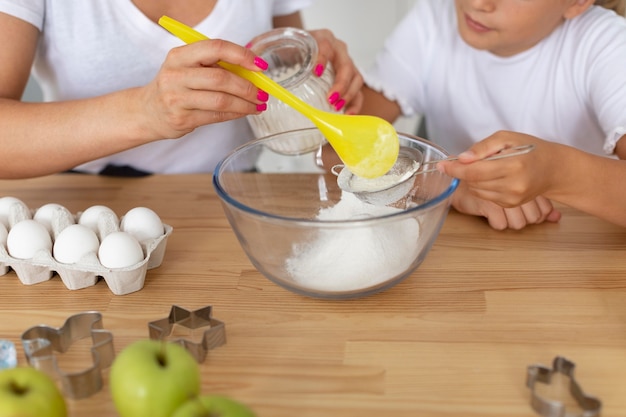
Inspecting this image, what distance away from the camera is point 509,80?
1.34m

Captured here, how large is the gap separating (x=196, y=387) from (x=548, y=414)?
12.6 inches

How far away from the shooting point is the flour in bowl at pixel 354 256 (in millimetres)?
771

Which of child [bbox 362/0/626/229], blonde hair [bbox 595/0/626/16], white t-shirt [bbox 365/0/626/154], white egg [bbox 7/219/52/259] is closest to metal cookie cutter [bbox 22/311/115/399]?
white egg [bbox 7/219/52/259]

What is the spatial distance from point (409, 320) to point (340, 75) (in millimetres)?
475

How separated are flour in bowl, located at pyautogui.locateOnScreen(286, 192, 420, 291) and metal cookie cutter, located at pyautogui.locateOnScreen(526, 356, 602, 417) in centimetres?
19

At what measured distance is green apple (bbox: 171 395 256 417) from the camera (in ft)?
1.78

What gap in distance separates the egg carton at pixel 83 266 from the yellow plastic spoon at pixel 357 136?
9.2 inches

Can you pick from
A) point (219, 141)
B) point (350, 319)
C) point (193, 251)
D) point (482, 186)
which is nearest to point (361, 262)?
point (350, 319)

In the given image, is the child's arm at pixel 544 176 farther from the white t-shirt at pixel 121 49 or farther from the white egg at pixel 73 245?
the white t-shirt at pixel 121 49

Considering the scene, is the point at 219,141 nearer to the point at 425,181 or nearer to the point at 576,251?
the point at 425,181

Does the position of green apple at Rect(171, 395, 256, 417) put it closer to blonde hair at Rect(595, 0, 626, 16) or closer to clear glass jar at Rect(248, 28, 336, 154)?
clear glass jar at Rect(248, 28, 336, 154)

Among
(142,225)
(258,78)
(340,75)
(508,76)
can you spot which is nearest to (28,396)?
(142,225)

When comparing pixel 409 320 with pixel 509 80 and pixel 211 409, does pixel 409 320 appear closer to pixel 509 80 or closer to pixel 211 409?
pixel 211 409

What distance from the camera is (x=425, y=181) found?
92 centimetres
